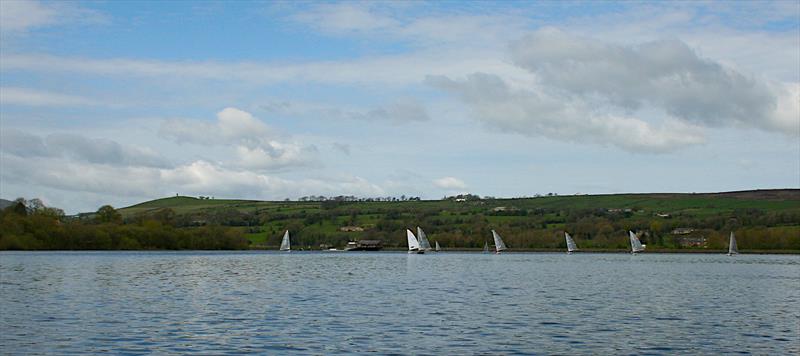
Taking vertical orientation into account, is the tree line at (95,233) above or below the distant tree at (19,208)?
below

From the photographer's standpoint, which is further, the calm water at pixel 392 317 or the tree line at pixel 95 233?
the tree line at pixel 95 233

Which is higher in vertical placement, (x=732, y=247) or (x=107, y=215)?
(x=107, y=215)

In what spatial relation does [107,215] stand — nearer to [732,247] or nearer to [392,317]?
[732,247]

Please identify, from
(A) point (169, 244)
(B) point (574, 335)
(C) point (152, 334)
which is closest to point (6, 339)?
(C) point (152, 334)

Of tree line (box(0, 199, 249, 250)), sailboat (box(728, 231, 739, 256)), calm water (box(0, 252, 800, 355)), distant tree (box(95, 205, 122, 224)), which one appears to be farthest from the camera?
distant tree (box(95, 205, 122, 224))


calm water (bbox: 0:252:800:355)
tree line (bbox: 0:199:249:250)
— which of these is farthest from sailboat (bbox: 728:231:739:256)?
calm water (bbox: 0:252:800:355)

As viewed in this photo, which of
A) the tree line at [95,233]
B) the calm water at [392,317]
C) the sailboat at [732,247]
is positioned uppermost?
the tree line at [95,233]

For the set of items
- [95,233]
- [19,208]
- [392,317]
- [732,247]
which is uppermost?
[19,208]

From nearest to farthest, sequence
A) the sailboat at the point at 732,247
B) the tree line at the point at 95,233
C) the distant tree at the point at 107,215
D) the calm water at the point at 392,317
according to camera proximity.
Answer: the calm water at the point at 392,317 → the tree line at the point at 95,233 → the sailboat at the point at 732,247 → the distant tree at the point at 107,215

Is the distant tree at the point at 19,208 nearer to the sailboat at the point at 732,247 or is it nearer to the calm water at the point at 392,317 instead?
the calm water at the point at 392,317

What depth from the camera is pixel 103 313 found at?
135 ft

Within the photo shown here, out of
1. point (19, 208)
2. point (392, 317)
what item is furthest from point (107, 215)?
point (392, 317)

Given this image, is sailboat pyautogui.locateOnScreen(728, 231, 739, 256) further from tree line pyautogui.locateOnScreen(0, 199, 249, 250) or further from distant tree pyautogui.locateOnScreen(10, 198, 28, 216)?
distant tree pyautogui.locateOnScreen(10, 198, 28, 216)

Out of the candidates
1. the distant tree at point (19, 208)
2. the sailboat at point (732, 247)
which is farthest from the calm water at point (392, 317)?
the distant tree at point (19, 208)
